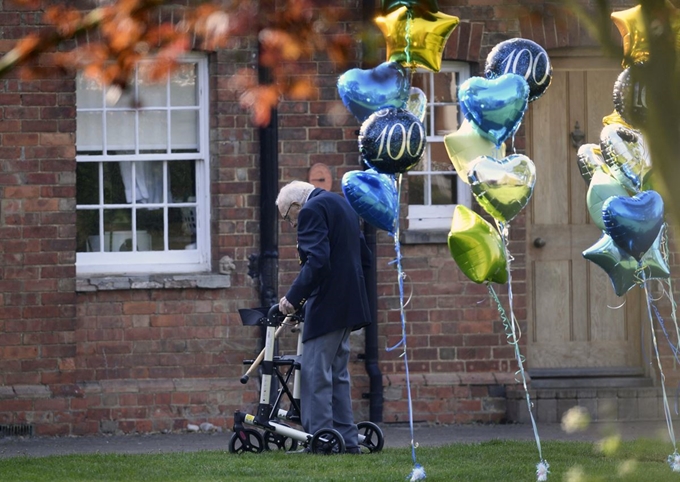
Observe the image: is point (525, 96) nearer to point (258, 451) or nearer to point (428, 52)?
point (428, 52)

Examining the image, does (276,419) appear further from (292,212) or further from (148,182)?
(148,182)

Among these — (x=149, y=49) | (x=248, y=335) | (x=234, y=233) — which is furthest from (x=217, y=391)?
(x=149, y=49)

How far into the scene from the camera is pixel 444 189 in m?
11.6

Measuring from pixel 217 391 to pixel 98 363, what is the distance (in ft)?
3.28

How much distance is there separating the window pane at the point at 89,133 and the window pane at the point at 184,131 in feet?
1.99

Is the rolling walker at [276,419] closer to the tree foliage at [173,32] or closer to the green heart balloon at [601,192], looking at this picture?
the green heart balloon at [601,192]

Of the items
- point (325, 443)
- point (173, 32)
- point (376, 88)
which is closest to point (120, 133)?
point (325, 443)

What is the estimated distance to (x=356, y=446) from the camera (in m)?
8.88

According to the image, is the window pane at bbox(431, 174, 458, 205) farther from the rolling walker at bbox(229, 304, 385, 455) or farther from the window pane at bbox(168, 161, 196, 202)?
the rolling walker at bbox(229, 304, 385, 455)

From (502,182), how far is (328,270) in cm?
177

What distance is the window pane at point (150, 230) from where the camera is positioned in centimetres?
1123

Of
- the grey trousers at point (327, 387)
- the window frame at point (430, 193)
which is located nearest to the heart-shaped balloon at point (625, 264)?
the grey trousers at point (327, 387)

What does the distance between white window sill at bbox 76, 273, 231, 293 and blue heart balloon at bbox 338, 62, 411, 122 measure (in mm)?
3519

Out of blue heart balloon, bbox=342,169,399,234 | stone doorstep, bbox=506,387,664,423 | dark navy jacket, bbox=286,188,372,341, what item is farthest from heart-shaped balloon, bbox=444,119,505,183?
stone doorstep, bbox=506,387,664,423
